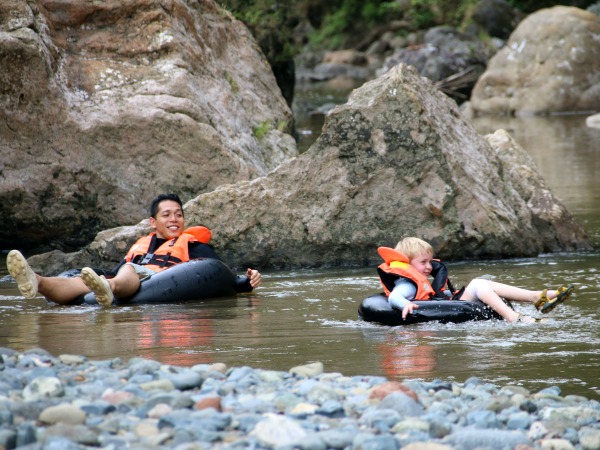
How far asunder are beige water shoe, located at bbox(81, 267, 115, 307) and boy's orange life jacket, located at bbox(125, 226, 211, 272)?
81 centimetres

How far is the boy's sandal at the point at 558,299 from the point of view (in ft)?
26.0

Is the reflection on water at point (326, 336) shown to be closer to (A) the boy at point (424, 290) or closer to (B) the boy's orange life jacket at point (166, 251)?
(A) the boy at point (424, 290)

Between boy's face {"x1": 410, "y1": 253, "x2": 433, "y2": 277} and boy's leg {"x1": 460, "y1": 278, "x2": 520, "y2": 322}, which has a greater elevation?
boy's face {"x1": 410, "y1": 253, "x2": 433, "y2": 277}

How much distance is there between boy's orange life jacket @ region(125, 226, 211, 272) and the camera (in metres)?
9.98

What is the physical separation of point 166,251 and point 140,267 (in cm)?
35

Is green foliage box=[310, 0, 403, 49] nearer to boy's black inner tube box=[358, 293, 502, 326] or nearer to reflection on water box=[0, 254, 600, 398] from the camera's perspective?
reflection on water box=[0, 254, 600, 398]

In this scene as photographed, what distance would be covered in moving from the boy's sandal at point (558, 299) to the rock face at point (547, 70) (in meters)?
23.1

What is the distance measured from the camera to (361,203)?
11242 mm

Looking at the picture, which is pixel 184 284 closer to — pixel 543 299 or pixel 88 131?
pixel 543 299

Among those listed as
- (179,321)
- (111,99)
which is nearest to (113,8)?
(111,99)

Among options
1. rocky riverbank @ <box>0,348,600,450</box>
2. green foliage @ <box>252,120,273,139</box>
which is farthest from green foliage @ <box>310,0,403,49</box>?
rocky riverbank @ <box>0,348,600,450</box>

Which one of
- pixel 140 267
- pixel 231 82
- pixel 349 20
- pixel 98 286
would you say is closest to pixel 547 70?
pixel 231 82

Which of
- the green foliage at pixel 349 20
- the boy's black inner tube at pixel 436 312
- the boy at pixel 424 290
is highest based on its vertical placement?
the green foliage at pixel 349 20

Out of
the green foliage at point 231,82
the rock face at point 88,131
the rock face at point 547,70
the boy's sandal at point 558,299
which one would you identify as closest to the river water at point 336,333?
the boy's sandal at point 558,299
